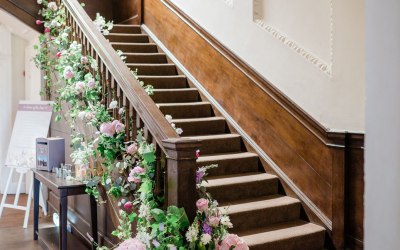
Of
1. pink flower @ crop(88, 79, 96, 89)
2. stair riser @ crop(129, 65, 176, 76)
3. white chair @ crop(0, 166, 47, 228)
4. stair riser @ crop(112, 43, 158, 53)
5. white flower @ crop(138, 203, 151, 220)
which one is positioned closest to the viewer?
white flower @ crop(138, 203, 151, 220)

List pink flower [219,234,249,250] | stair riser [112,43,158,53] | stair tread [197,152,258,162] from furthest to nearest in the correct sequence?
stair riser [112,43,158,53], stair tread [197,152,258,162], pink flower [219,234,249,250]

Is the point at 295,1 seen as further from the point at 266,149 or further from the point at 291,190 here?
the point at 291,190

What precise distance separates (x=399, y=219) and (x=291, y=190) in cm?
281

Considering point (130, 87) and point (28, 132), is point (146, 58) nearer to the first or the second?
point (28, 132)

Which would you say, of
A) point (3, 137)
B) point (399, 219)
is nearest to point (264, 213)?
point (399, 219)

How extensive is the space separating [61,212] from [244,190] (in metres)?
1.57

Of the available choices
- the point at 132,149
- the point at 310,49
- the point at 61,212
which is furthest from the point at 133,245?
the point at 310,49

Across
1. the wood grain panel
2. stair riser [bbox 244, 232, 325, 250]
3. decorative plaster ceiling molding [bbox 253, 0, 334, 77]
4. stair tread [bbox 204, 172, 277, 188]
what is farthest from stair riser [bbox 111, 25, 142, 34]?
stair riser [bbox 244, 232, 325, 250]

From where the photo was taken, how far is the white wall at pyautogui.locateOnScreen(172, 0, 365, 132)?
10.9 ft

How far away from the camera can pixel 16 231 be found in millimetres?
5234

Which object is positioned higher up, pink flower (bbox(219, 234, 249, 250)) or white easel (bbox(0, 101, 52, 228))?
white easel (bbox(0, 101, 52, 228))

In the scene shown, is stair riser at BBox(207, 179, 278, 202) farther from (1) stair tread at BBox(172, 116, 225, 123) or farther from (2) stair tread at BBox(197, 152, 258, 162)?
(1) stair tread at BBox(172, 116, 225, 123)

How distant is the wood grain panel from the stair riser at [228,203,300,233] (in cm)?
16

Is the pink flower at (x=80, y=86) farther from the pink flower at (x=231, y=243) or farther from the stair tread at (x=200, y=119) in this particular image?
the pink flower at (x=231, y=243)
